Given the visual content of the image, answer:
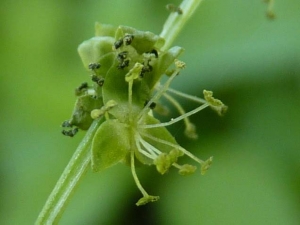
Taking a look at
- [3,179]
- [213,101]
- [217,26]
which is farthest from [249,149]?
[213,101]

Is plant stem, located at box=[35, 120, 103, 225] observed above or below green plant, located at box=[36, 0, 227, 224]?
below

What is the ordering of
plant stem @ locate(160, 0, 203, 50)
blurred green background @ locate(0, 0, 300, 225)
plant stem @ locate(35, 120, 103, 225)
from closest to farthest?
plant stem @ locate(35, 120, 103, 225) < plant stem @ locate(160, 0, 203, 50) < blurred green background @ locate(0, 0, 300, 225)

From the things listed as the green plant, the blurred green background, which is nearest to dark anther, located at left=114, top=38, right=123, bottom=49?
the green plant

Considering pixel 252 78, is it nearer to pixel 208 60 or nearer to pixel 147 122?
pixel 208 60

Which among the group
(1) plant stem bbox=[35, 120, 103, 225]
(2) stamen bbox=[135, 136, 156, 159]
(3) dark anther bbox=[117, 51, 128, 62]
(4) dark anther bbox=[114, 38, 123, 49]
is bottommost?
(1) plant stem bbox=[35, 120, 103, 225]

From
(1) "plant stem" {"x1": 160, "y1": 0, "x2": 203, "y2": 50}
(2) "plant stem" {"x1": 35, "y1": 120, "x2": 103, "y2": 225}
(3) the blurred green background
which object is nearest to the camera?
(2) "plant stem" {"x1": 35, "y1": 120, "x2": 103, "y2": 225}

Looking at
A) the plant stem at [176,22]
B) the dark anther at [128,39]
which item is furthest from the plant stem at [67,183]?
the plant stem at [176,22]

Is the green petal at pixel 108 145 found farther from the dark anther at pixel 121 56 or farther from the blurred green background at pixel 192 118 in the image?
the blurred green background at pixel 192 118

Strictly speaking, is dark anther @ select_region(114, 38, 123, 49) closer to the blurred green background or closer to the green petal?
the green petal
